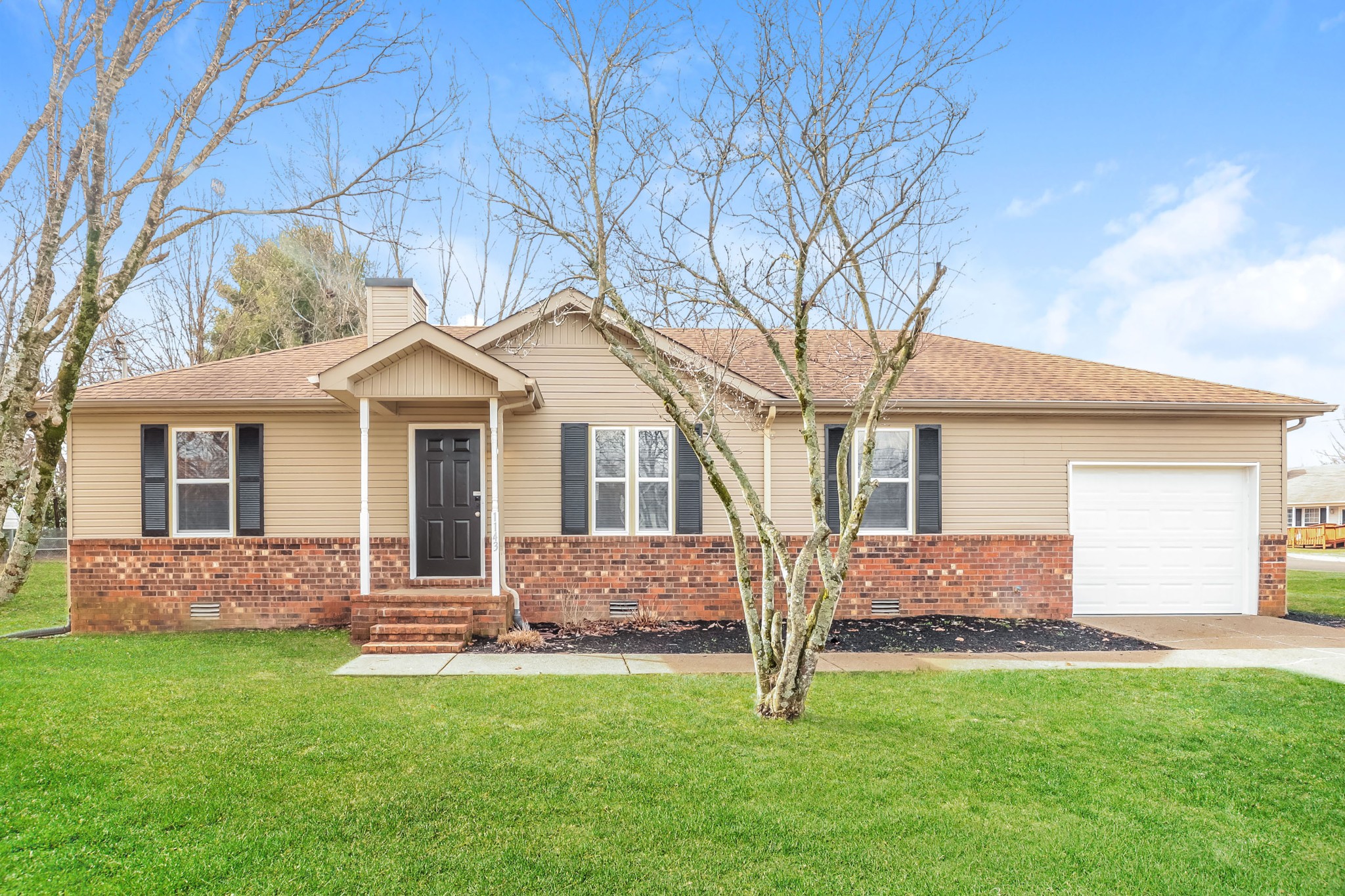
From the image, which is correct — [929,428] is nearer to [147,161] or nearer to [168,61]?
[147,161]

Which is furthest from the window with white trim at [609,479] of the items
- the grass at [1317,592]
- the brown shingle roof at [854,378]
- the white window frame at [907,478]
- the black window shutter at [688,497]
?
the grass at [1317,592]

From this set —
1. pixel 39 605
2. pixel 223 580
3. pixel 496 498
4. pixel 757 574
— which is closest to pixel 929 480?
pixel 757 574

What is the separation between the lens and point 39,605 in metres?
12.2

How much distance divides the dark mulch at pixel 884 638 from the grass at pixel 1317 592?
4756 mm

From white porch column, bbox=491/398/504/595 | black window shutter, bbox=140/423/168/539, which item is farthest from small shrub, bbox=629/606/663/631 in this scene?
black window shutter, bbox=140/423/168/539

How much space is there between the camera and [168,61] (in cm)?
747

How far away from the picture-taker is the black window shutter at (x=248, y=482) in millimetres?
9695

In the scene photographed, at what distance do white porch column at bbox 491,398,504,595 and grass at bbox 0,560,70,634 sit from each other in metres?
5.14

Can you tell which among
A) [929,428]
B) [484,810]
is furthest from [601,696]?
[929,428]

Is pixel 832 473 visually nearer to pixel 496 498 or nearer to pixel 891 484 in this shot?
pixel 891 484

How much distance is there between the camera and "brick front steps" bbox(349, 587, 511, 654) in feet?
26.7

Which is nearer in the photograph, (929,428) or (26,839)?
(26,839)

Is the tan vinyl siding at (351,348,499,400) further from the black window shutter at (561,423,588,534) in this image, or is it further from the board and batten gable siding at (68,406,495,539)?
the black window shutter at (561,423,588,534)

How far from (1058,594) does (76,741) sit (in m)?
10.5
